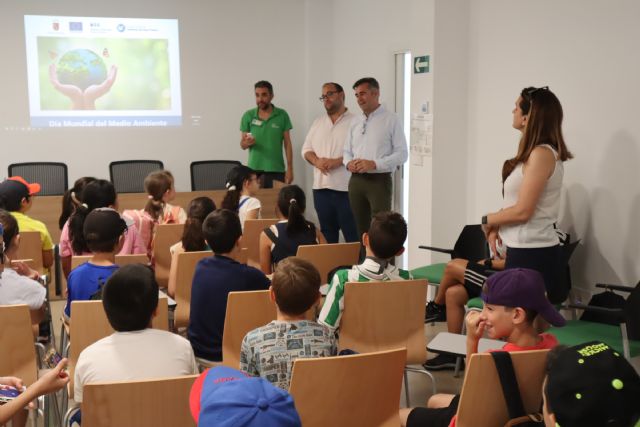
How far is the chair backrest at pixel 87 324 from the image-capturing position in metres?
2.94

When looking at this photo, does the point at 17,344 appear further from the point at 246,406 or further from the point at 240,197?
the point at 240,197

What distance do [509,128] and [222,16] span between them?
4.48 metres

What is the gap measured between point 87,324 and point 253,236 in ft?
7.25

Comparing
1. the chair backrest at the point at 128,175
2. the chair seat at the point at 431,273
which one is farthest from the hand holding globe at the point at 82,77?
the chair seat at the point at 431,273

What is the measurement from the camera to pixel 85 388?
201 cm

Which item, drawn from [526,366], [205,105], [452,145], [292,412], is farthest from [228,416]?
[205,105]

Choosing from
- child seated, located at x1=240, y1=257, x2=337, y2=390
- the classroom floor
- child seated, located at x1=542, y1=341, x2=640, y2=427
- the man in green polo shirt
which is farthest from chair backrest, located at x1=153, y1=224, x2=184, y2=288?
child seated, located at x1=542, y1=341, x2=640, y2=427

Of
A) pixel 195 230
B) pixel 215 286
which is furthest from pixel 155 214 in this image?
pixel 215 286

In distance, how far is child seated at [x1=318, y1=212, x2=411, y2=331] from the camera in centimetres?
328

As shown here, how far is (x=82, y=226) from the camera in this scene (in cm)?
453

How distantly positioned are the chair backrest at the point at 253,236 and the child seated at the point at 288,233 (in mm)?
569

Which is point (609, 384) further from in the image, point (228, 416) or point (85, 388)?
point (85, 388)

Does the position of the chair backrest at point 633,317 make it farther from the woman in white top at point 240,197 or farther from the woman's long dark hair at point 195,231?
the woman in white top at point 240,197

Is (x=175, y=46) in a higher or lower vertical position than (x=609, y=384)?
higher
